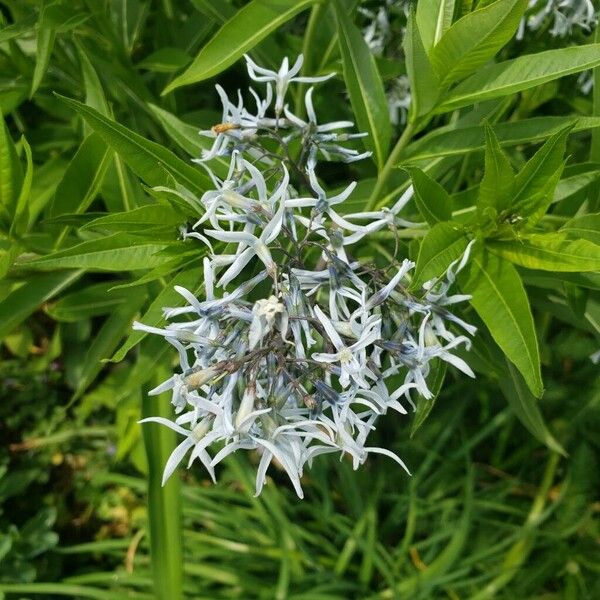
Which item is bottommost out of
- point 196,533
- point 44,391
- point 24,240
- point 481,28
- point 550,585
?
point 550,585

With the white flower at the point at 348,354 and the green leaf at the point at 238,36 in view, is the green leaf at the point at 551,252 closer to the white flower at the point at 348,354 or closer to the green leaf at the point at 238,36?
the white flower at the point at 348,354

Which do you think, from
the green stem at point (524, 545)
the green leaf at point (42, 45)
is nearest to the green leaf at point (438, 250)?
the green leaf at point (42, 45)

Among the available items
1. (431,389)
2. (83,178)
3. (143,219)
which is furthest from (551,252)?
(83,178)

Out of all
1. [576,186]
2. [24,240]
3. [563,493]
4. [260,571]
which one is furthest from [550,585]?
[24,240]

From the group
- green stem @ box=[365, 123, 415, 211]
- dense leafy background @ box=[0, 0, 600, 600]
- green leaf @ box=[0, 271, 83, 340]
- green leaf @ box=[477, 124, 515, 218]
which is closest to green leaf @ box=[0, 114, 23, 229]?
dense leafy background @ box=[0, 0, 600, 600]

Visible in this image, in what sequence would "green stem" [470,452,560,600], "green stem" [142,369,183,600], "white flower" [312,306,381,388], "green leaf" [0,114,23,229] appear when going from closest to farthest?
"white flower" [312,306,381,388] < "green leaf" [0,114,23,229] < "green stem" [142,369,183,600] < "green stem" [470,452,560,600]

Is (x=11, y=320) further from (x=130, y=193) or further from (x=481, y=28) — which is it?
(x=481, y=28)

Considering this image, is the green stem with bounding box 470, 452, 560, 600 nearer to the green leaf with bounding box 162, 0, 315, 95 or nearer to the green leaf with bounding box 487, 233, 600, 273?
the green leaf with bounding box 487, 233, 600, 273
